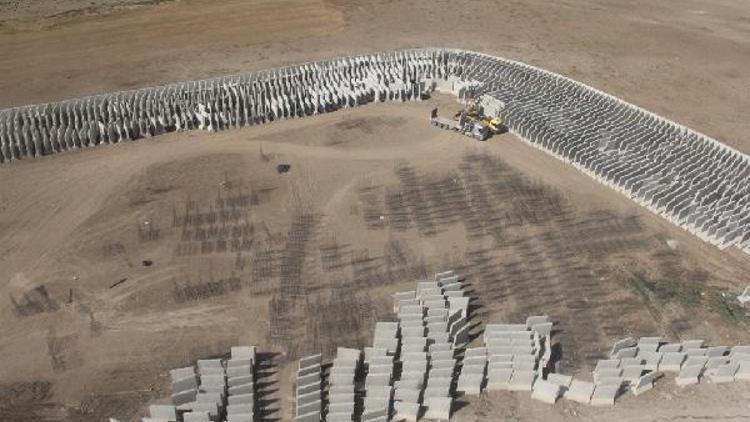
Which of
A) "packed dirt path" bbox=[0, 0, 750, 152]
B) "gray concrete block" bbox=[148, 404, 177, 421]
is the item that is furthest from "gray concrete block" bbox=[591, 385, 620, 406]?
"packed dirt path" bbox=[0, 0, 750, 152]

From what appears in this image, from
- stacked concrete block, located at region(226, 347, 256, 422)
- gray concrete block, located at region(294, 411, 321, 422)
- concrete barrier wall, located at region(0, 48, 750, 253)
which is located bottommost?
gray concrete block, located at region(294, 411, 321, 422)

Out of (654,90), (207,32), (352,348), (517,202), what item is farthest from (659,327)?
(207,32)

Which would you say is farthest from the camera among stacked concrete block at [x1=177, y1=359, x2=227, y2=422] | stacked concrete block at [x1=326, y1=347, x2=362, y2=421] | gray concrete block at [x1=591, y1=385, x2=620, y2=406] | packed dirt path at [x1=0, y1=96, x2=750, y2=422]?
packed dirt path at [x1=0, y1=96, x2=750, y2=422]

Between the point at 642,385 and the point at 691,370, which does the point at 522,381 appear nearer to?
the point at 642,385

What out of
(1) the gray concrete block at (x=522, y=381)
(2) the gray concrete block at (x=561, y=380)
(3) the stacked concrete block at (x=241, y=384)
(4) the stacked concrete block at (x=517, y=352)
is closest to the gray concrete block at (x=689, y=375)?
(2) the gray concrete block at (x=561, y=380)

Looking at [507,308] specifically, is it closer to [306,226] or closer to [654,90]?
[306,226]

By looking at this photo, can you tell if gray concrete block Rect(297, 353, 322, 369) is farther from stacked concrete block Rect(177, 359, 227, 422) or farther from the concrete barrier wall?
the concrete barrier wall

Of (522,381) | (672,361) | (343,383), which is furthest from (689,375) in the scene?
(343,383)
